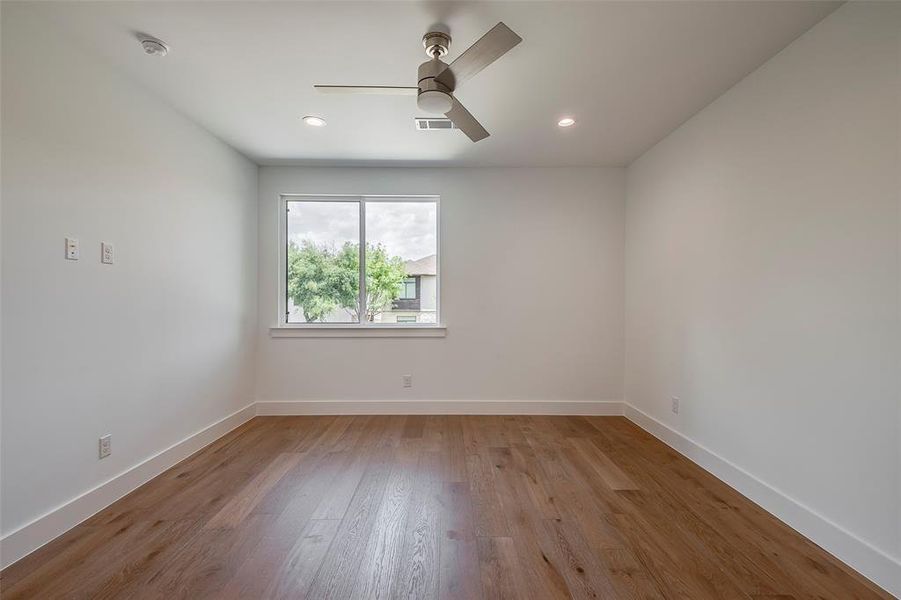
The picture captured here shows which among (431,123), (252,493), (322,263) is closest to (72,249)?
(252,493)

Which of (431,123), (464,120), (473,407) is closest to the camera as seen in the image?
(464,120)

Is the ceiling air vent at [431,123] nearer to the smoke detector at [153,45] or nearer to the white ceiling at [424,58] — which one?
the white ceiling at [424,58]

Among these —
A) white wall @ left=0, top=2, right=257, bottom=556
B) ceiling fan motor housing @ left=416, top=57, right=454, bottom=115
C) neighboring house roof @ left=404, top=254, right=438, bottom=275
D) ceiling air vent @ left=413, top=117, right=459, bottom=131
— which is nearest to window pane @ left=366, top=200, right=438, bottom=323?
neighboring house roof @ left=404, top=254, right=438, bottom=275

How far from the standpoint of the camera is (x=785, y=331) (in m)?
1.85

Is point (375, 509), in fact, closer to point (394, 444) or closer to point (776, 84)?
point (394, 444)

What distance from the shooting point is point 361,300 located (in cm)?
361

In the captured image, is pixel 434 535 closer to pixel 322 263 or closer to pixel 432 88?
pixel 432 88

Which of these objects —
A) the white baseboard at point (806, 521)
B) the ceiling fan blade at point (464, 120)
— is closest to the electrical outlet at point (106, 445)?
the ceiling fan blade at point (464, 120)

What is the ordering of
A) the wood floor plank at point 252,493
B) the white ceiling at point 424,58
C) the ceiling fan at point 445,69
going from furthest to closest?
the wood floor plank at point 252,493 → the white ceiling at point 424,58 → the ceiling fan at point 445,69

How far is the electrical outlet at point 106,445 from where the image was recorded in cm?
194

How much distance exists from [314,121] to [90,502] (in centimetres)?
258

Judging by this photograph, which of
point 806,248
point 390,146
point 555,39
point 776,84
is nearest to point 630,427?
point 806,248

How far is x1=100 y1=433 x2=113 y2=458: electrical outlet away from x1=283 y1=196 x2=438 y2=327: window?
5.68 feet

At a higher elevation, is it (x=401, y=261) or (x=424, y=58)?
(x=424, y=58)
